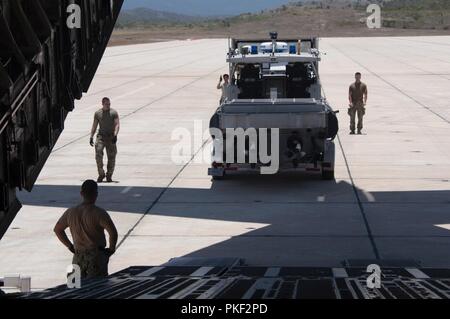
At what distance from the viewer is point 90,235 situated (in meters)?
9.30

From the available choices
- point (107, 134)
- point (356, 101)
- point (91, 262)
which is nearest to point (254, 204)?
point (107, 134)

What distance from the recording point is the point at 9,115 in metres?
9.24

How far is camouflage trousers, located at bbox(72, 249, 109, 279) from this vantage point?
30.6ft

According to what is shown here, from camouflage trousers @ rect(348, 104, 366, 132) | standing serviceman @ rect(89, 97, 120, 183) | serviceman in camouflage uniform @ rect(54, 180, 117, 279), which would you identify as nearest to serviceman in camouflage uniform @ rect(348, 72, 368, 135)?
camouflage trousers @ rect(348, 104, 366, 132)

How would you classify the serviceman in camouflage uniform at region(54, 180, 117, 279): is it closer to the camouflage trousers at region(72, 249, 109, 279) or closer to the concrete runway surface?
the camouflage trousers at region(72, 249, 109, 279)

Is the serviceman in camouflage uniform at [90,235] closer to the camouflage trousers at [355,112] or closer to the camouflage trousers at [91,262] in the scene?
the camouflage trousers at [91,262]

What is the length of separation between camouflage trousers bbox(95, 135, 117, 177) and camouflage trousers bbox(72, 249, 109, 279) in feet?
29.3

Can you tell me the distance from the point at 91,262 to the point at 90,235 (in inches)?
10.2

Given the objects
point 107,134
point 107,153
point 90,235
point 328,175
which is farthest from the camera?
point 107,134

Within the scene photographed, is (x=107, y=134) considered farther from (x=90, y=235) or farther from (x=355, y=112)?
(x=355, y=112)

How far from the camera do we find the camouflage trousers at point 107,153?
18234mm

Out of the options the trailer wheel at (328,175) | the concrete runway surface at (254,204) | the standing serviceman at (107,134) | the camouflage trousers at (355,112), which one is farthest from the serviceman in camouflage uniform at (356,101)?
the standing serviceman at (107,134)

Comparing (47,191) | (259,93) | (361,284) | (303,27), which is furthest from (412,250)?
(303,27)

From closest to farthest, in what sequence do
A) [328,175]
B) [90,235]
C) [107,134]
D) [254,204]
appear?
[90,235] → [254,204] → [328,175] → [107,134]
